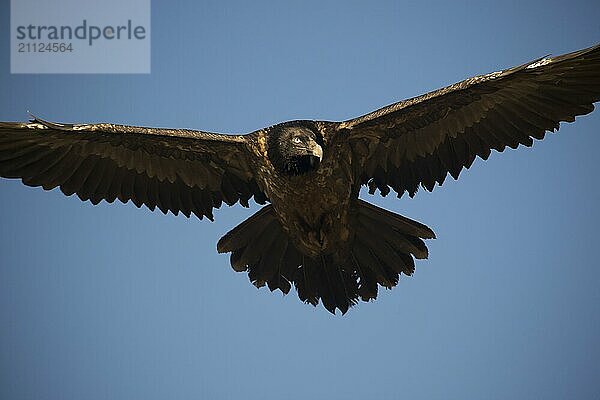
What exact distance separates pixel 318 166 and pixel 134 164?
157cm

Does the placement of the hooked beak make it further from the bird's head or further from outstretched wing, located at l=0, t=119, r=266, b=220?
outstretched wing, located at l=0, t=119, r=266, b=220

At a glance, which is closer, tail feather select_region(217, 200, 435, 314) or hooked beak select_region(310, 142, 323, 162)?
hooked beak select_region(310, 142, 323, 162)

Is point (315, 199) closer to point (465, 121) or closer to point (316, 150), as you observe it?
point (316, 150)

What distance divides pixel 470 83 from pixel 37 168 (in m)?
3.23

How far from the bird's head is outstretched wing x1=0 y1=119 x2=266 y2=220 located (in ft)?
1.40

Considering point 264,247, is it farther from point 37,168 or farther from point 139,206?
point 37,168

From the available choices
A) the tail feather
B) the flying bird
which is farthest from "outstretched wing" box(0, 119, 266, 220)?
the tail feather

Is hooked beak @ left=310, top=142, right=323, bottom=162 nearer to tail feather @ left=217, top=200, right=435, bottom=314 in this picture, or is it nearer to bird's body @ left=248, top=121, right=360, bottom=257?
bird's body @ left=248, top=121, right=360, bottom=257

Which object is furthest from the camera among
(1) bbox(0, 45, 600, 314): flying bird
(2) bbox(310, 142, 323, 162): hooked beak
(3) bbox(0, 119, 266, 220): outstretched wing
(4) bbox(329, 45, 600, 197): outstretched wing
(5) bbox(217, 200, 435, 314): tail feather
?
(5) bbox(217, 200, 435, 314): tail feather

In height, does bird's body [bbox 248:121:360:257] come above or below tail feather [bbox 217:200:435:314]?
above

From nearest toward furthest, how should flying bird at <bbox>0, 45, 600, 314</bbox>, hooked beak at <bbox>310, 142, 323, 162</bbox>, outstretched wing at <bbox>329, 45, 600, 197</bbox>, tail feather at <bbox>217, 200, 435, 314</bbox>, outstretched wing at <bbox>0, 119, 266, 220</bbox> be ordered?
hooked beak at <bbox>310, 142, 323, 162</bbox> < outstretched wing at <bbox>329, 45, 600, 197</bbox> < flying bird at <bbox>0, 45, 600, 314</bbox> < outstretched wing at <bbox>0, 119, 266, 220</bbox> < tail feather at <bbox>217, 200, 435, 314</bbox>

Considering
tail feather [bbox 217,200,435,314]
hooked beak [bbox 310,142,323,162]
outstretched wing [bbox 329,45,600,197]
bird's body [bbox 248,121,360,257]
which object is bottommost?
tail feather [bbox 217,200,435,314]

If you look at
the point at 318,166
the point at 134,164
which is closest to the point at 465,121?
the point at 318,166

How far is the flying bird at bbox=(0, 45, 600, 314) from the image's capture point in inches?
287
